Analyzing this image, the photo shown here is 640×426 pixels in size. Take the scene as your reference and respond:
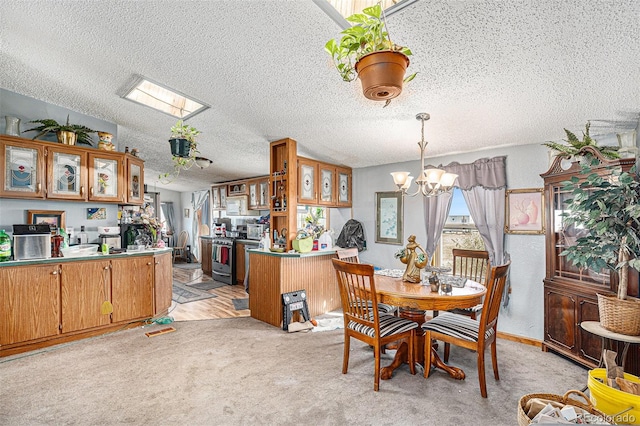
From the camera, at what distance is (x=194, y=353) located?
9.42ft

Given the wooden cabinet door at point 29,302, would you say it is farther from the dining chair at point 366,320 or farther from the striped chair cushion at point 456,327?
Result: the striped chair cushion at point 456,327

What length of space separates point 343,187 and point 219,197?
13.2ft

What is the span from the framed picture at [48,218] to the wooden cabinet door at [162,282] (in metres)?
1.08

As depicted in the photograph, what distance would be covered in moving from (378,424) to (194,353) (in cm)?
192

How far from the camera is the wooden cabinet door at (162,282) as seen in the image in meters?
3.74

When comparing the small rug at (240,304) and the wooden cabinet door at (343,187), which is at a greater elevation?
the wooden cabinet door at (343,187)

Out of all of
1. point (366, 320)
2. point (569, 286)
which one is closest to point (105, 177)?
point (366, 320)

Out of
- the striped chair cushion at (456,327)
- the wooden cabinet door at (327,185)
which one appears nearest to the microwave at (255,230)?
the wooden cabinet door at (327,185)

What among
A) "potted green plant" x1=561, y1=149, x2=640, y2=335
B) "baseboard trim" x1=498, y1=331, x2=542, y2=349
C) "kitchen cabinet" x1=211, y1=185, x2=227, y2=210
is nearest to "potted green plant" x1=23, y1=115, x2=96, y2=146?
"kitchen cabinet" x1=211, y1=185, x2=227, y2=210

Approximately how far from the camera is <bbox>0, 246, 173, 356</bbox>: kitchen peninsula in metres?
2.71

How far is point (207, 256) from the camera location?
22.7 ft

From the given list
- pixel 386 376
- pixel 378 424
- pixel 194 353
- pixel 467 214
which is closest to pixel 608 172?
pixel 467 214

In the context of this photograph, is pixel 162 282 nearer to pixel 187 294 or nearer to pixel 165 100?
pixel 187 294

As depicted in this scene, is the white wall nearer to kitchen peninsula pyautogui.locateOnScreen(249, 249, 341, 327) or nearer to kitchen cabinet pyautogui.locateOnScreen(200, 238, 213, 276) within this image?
kitchen peninsula pyautogui.locateOnScreen(249, 249, 341, 327)
